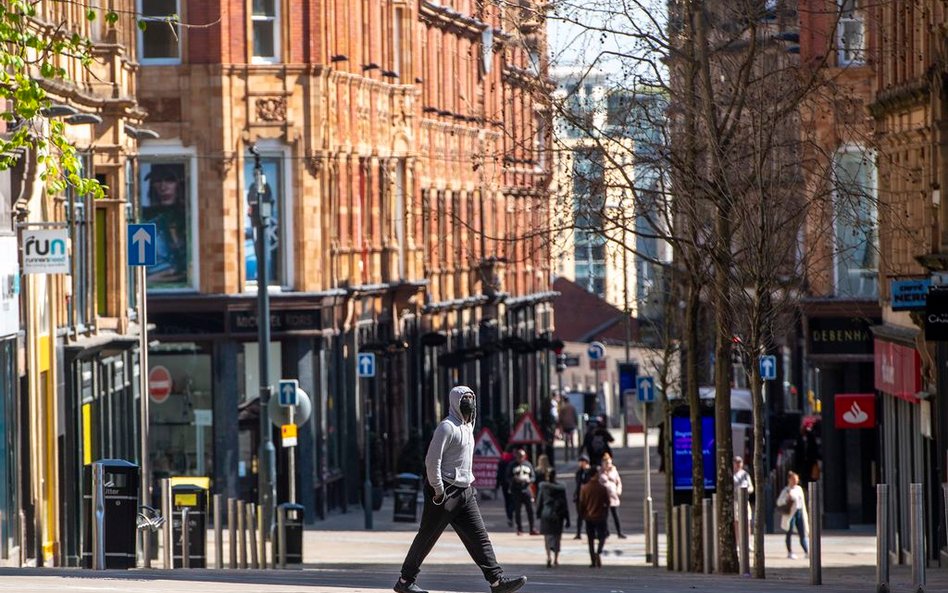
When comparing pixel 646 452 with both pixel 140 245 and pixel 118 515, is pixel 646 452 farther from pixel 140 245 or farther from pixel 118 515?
pixel 118 515

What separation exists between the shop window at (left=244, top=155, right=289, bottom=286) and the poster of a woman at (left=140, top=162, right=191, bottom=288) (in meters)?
1.19

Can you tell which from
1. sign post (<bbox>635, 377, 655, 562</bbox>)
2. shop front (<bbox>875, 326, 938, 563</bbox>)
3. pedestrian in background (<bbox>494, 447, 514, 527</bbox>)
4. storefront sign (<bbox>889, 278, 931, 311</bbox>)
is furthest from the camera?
pedestrian in background (<bbox>494, 447, 514, 527</bbox>)

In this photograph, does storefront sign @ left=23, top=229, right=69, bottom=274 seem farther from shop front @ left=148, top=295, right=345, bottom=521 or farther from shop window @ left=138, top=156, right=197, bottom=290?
shop window @ left=138, top=156, right=197, bottom=290

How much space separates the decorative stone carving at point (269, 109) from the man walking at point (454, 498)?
2884 centimetres

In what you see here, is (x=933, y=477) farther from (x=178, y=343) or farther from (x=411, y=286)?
(x=411, y=286)

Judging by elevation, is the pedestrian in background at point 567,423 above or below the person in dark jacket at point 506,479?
below

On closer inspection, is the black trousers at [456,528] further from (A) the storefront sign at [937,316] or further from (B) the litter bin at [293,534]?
(B) the litter bin at [293,534]

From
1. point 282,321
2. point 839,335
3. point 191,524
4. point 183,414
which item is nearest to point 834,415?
point 839,335

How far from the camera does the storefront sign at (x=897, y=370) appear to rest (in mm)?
33031

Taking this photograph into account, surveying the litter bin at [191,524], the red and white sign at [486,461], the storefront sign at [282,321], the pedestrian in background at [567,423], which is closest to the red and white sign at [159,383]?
the storefront sign at [282,321]

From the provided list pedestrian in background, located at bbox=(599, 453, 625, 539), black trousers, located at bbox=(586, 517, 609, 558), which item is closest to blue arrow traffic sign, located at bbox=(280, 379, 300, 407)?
pedestrian in background, located at bbox=(599, 453, 625, 539)

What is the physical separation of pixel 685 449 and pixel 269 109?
44.6 ft

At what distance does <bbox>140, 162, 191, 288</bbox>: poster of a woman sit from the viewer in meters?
46.0

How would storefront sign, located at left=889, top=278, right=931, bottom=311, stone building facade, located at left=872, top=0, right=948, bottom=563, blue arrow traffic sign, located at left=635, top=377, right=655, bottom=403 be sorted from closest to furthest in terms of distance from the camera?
1. storefront sign, located at left=889, top=278, right=931, bottom=311
2. stone building facade, located at left=872, top=0, right=948, bottom=563
3. blue arrow traffic sign, located at left=635, top=377, right=655, bottom=403
